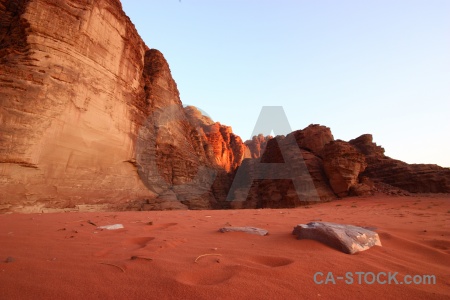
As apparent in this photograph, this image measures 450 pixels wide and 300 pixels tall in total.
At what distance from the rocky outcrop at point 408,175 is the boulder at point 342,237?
16.8m

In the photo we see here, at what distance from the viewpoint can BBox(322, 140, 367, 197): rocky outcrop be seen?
16547 mm

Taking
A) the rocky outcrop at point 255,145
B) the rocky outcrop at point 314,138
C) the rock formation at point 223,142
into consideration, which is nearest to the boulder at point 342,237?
the rocky outcrop at point 314,138

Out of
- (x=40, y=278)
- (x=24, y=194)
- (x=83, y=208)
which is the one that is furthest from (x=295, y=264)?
(x=83, y=208)

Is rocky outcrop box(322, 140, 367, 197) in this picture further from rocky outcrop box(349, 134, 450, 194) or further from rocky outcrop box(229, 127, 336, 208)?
rocky outcrop box(349, 134, 450, 194)

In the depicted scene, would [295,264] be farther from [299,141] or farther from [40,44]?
[299,141]

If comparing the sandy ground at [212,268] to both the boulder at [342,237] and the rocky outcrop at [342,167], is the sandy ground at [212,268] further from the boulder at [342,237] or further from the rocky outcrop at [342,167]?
the rocky outcrop at [342,167]

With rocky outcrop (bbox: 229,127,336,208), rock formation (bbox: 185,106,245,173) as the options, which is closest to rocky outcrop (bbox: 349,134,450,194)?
rocky outcrop (bbox: 229,127,336,208)

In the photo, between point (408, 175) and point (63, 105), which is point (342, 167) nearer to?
point (408, 175)

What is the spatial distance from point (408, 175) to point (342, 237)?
18.5m

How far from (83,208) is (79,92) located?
5.11 m

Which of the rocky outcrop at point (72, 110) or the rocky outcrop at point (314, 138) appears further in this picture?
the rocky outcrop at point (314, 138)

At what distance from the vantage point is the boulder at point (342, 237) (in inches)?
91.5

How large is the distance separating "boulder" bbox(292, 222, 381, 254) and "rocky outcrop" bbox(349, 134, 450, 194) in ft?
55.3

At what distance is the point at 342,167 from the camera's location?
16609mm
